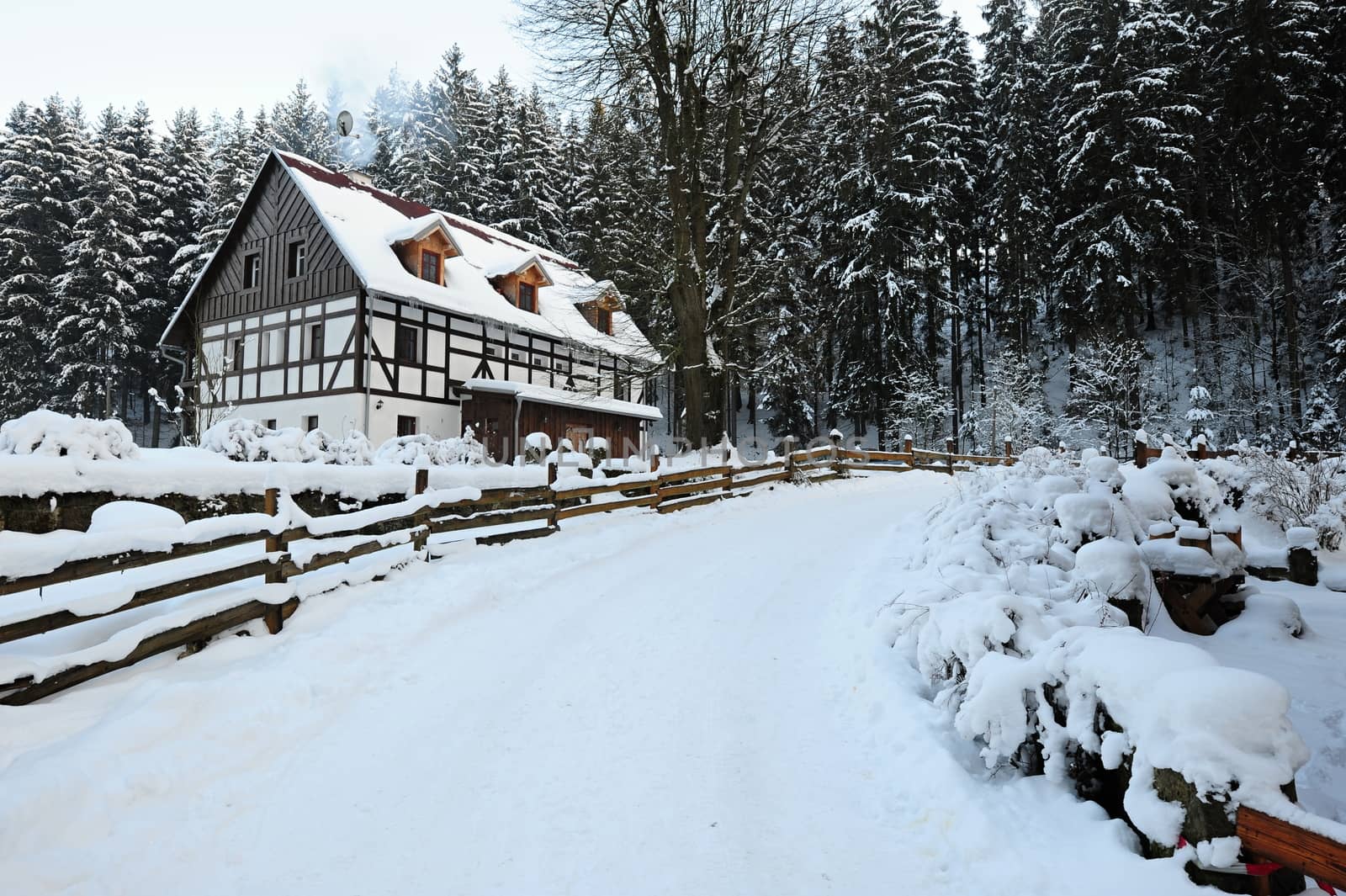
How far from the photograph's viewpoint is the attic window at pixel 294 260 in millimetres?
22141

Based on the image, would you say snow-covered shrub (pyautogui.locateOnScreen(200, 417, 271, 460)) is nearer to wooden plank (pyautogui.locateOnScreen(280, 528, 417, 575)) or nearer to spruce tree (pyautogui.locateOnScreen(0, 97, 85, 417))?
wooden plank (pyautogui.locateOnScreen(280, 528, 417, 575))

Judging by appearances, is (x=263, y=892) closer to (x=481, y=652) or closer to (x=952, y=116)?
(x=481, y=652)

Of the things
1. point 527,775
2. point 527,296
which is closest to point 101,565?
point 527,775

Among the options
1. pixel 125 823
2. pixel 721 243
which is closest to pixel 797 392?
pixel 721 243

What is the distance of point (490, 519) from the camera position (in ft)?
28.2

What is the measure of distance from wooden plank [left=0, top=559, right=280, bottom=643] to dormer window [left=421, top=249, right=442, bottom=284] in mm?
18812

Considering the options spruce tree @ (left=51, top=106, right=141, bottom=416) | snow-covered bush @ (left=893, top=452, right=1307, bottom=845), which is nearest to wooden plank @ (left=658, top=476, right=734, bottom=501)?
snow-covered bush @ (left=893, top=452, right=1307, bottom=845)

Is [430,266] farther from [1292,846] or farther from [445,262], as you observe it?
[1292,846]

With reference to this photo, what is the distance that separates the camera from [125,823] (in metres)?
3.08

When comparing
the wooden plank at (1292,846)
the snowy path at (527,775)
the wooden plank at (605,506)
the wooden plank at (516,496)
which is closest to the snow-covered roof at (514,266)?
the wooden plank at (605,506)

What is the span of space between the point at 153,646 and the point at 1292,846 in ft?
19.3

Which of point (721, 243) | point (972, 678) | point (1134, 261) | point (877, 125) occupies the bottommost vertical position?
point (972, 678)

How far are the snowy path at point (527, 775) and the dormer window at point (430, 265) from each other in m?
18.7

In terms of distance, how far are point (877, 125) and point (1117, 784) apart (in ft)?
96.1
